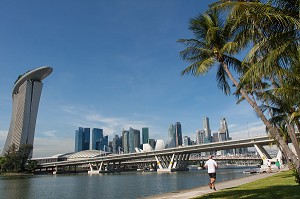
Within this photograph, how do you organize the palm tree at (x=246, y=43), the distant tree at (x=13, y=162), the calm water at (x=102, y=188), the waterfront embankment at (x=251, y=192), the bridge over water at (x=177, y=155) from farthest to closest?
1. the distant tree at (x=13, y=162)
2. the bridge over water at (x=177, y=155)
3. the calm water at (x=102, y=188)
4. the waterfront embankment at (x=251, y=192)
5. the palm tree at (x=246, y=43)

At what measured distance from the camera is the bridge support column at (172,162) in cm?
12365

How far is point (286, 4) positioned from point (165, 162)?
128155mm

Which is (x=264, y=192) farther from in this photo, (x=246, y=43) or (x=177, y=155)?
(x=177, y=155)

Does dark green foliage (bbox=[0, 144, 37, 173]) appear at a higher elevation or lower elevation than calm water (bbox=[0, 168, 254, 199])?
higher

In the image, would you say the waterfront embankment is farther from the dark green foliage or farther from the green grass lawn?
the dark green foliage

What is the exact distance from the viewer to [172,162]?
124m

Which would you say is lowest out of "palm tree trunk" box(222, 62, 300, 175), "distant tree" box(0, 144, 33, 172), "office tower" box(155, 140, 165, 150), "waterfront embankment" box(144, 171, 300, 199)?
"waterfront embankment" box(144, 171, 300, 199)

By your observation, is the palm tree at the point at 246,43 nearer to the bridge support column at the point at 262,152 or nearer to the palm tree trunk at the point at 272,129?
the palm tree trunk at the point at 272,129

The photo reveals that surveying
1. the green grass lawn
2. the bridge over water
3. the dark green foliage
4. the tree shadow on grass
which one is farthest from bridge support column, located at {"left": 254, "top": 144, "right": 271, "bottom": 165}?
the dark green foliage

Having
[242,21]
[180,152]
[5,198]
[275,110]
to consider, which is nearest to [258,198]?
[242,21]

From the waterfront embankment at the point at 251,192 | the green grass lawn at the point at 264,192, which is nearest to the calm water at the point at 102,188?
the waterfront embankment at the point at 251,192

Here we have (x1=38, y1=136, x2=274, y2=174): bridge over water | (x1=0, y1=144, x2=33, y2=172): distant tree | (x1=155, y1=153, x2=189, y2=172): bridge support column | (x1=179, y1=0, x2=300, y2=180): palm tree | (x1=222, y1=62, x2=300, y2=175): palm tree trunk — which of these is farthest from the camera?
(x1=0, y1=144, x2=33, y2=172): distant tree

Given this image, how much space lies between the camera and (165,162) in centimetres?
13388

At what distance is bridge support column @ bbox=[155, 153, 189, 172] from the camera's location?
123650 millimetres
